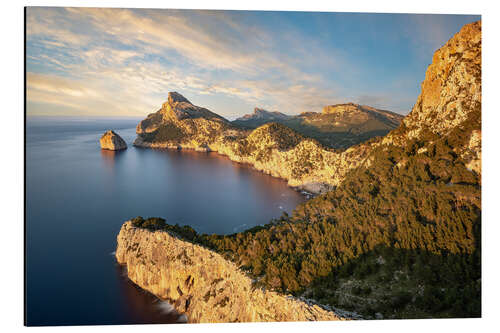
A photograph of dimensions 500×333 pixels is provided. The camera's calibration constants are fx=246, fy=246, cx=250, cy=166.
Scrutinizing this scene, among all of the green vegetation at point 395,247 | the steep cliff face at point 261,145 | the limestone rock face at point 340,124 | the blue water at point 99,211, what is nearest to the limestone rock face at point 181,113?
the steep cliff face at point 261,145

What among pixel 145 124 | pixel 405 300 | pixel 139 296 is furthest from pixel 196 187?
pixel 145 124

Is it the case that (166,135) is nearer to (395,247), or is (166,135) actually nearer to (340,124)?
(340,124)

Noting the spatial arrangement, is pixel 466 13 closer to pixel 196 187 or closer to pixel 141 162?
pixel 196 187

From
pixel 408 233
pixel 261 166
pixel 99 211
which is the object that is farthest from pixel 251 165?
pixel 408 233

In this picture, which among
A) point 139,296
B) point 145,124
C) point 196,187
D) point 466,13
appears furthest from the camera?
point 145,124

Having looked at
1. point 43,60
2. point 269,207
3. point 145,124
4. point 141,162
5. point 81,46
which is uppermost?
point 145,124

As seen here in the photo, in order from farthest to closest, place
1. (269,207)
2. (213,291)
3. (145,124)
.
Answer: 1. (145,124)
2. (269,207)
3. (213,291)

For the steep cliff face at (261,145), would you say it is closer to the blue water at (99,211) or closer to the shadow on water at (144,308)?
the blue water at (99,211)
